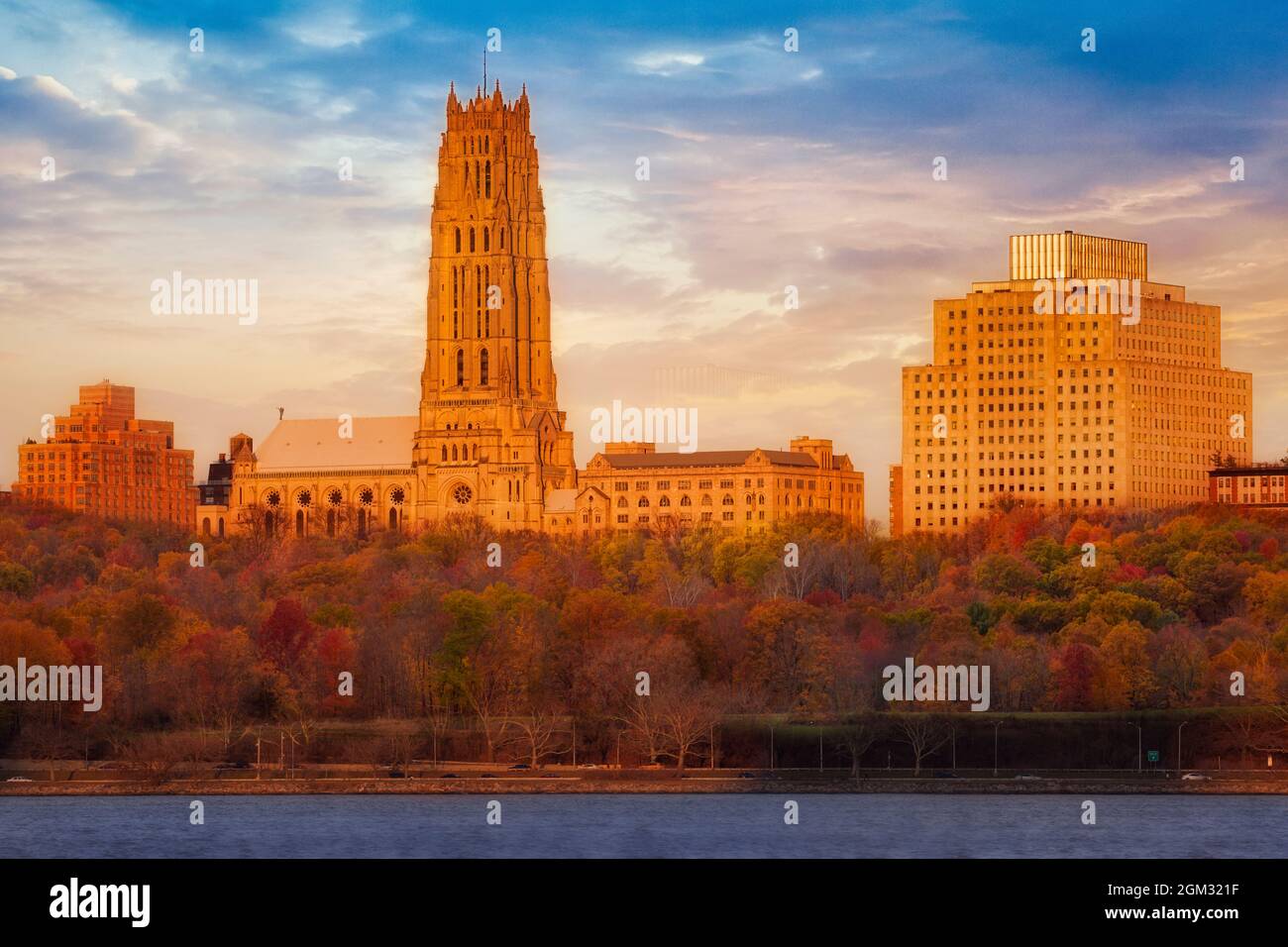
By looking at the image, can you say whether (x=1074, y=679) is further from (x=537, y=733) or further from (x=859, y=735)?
(x=537, y=733)

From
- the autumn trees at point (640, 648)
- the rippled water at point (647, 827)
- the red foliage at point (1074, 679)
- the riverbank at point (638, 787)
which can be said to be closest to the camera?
the rippled water at point (647, 827)

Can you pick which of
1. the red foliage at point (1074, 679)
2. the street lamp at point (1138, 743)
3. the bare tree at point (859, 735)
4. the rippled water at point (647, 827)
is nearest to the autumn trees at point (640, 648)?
the red foliage at point (1074, 679)

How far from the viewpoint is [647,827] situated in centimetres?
10650

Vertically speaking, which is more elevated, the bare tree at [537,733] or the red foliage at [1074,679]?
the red foliage at [1074,679]

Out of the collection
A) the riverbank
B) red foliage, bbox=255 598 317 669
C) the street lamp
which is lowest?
the riverbank

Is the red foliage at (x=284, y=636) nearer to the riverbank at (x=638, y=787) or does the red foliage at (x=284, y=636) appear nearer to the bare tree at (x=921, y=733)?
the riverbank at (x=638, y=787)

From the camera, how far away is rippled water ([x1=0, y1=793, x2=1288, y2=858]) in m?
99.8

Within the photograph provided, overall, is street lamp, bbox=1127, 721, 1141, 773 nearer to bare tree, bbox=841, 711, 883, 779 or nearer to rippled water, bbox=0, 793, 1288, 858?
rippled water, bbox=0, 793, 1288, 858

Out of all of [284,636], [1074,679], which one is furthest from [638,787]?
[284,636]

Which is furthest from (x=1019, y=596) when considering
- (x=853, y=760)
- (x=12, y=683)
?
(x=12, y=683)

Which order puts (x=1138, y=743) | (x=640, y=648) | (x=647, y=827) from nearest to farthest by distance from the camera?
(x=647, y=827) < (x=1138, y=743) < (x=640, y=648)

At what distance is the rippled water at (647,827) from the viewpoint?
99750 millimetres

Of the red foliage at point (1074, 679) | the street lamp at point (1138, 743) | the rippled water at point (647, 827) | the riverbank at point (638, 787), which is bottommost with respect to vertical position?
the rippled water at point (647, 827)

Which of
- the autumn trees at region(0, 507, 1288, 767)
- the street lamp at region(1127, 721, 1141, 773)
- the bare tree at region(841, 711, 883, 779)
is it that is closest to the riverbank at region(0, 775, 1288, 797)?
the bare tree at region(841, 711, 883, 779)
